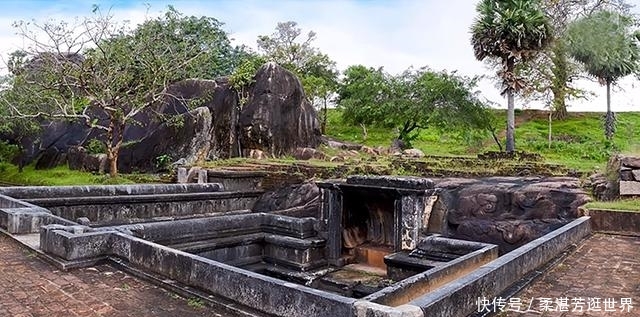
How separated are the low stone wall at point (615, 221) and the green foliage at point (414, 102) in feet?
42.9

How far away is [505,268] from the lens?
4.73 meters

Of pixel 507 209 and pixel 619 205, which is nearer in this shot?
pixel 619 205

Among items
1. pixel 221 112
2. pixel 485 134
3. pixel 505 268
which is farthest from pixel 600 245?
pixel 485 134

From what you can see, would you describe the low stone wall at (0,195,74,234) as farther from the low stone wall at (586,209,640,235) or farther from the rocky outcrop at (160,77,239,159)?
the rocky outcrop at (160,77,239,159)

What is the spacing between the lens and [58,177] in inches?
727

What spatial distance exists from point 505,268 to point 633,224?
4.40 m

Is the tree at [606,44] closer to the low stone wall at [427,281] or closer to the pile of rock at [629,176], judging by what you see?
the pile of rock at [629,176]

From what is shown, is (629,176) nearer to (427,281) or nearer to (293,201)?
(427,281)

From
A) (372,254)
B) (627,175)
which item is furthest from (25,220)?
(627,175)

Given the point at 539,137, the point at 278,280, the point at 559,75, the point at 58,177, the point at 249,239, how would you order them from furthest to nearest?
1. the point at 539,137
2. the point at 559,75
3. the point at 58,177
4. the point at 249,239
5. the point at 278,280

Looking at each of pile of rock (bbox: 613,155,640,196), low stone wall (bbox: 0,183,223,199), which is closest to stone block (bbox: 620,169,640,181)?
pile of rock (bbox: 613,155,640,196)

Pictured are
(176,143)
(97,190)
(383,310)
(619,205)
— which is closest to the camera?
(383,310)

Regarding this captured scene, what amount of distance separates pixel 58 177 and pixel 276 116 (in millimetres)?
8735

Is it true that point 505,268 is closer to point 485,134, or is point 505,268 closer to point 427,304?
point 427,304
